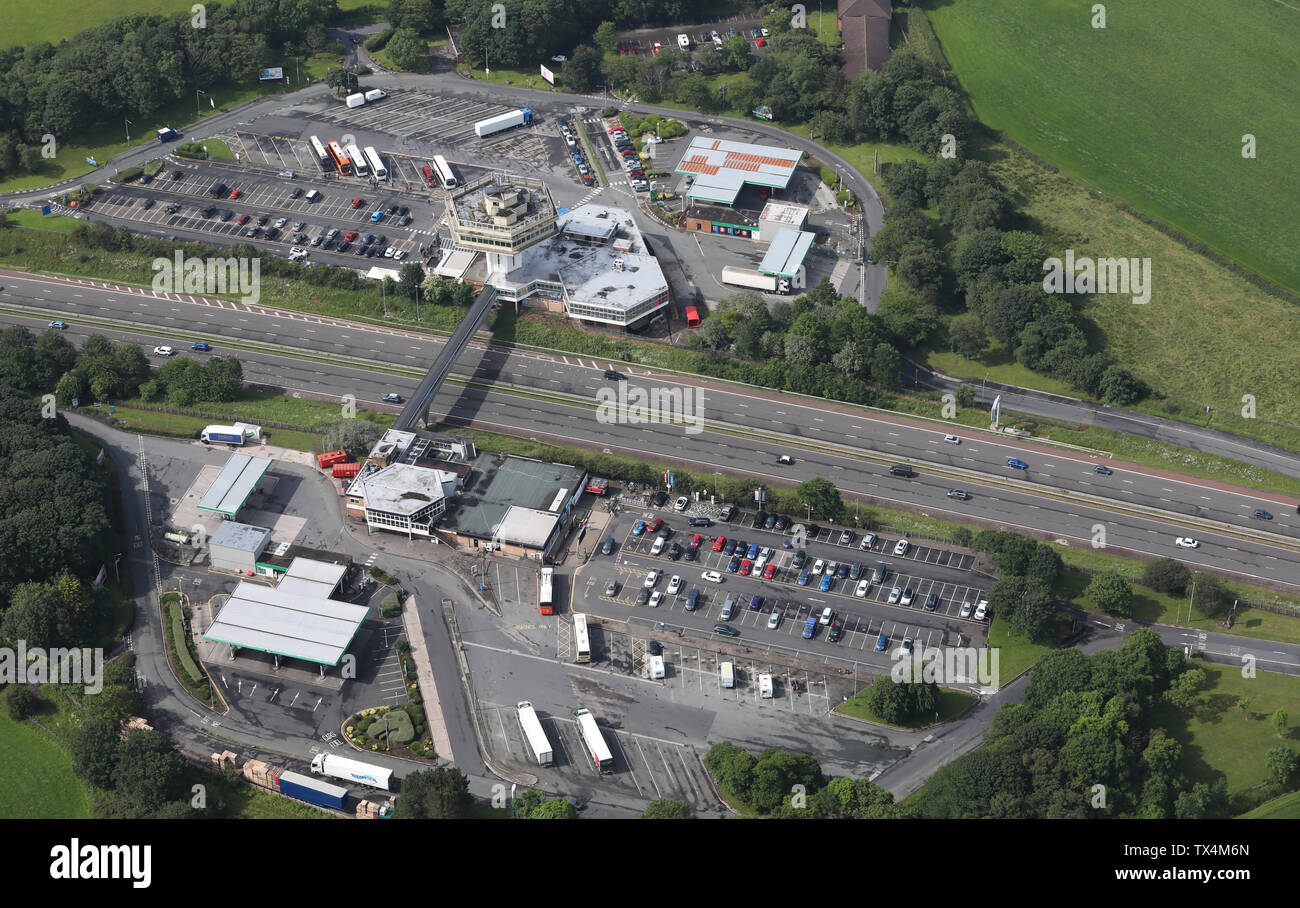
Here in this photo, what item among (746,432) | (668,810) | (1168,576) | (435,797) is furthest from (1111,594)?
(435,797)

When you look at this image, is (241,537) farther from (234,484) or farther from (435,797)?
(435,797)

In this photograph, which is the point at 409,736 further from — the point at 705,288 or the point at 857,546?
the point at 705,288

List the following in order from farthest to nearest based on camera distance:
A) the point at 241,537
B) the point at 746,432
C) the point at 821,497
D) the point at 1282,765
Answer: the point at 746,432 < the point at 821,497 < the point at 241,537 < the point at 1282,765

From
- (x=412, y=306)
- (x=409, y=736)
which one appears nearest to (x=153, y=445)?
(x=412, y=306)

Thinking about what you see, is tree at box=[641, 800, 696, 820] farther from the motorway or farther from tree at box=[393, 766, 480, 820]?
the motorway

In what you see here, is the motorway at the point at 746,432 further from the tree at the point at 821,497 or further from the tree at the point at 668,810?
the tree at the point at 668,810

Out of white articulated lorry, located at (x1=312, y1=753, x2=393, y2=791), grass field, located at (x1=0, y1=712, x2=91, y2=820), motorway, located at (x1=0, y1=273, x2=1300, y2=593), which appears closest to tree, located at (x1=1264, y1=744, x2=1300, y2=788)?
motorway, located at (x1=0, y1=273, x2=1300, y2=593)

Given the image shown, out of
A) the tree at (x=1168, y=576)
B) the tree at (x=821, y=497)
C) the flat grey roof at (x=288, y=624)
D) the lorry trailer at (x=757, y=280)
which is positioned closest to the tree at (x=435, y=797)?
the flat grey roof at (x=288, y=624)
